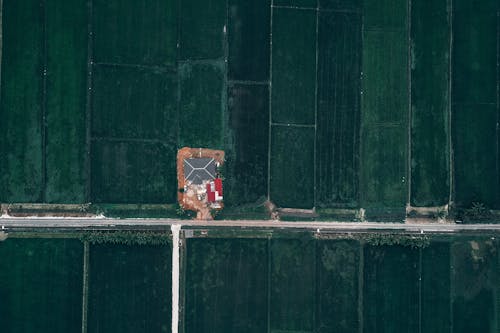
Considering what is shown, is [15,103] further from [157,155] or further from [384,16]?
[384,16]

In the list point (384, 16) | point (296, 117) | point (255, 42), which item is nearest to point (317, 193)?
point (296, 117)

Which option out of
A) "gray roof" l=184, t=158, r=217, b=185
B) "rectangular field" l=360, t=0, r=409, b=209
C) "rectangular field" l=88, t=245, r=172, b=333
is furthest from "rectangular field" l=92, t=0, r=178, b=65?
"rectangular field" l=360, t=0, r=409, b=209

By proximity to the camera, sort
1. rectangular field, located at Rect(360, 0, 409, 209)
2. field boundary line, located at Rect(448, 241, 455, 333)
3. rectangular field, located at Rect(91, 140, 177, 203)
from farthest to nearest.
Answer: rectangular field, located at Rect(360, 0, 409, 209), field boundary line, located at Rect(448, 241, 455, 333), rectangular field, located at Rect(91, 140, 177, 203)

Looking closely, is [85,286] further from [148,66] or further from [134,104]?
[148,66]

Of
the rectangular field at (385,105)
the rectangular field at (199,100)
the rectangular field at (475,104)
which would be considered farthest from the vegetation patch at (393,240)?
the rectangular field at (199,100)

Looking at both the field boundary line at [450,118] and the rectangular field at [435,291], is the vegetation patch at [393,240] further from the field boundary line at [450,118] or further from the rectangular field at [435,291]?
the field boundary line at [450,118]

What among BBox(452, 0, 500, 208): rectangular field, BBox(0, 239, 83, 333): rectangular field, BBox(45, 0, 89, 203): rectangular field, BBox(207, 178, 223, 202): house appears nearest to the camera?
BBox(0, 239, 83, 333): rectangular field

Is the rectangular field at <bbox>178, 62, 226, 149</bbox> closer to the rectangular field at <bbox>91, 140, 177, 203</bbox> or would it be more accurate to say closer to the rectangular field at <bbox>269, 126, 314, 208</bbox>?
the rectangular field at <bbox>91, 140, 177, 203</bbox>
